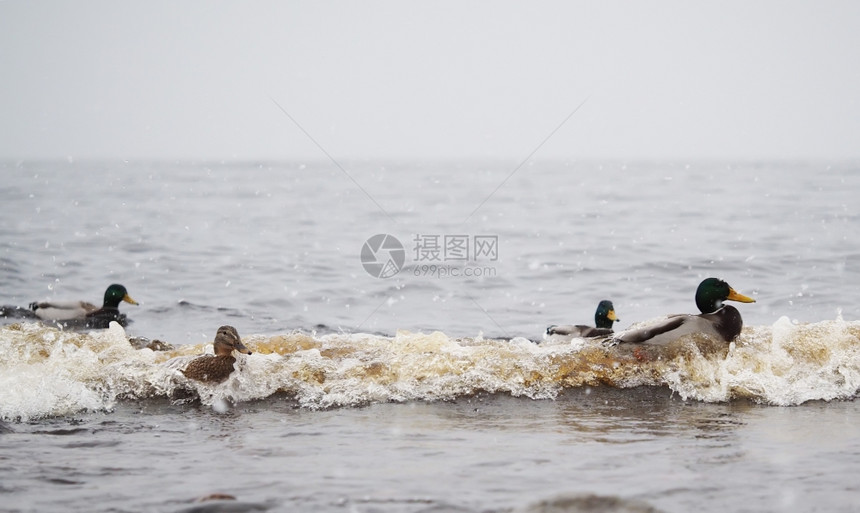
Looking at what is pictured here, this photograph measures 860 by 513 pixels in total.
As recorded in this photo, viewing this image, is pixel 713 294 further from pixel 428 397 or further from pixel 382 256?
pixel 382 256

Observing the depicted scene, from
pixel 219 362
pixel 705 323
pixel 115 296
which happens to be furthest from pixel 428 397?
pixel 115 296

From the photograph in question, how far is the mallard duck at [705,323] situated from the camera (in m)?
7.94

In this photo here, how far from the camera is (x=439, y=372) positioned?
739 cm

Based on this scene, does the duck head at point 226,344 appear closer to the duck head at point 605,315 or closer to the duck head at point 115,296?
the duck head at point 605,315

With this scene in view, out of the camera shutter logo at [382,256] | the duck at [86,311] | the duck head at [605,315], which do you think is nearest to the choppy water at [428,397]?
the duck at [86,311]

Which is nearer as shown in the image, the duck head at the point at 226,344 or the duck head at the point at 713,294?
the duck head at the point at 226,344

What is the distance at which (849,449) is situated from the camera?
5.44 metres

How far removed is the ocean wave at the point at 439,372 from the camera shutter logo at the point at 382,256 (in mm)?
9304

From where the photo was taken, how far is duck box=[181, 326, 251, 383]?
23.4 ft

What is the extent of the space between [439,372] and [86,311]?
24.1ft

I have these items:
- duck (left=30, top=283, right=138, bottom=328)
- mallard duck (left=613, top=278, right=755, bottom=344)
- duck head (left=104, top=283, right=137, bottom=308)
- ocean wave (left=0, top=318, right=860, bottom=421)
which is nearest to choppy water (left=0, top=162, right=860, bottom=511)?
ocean wave (left=0, top=318, right=860, bottom=421)

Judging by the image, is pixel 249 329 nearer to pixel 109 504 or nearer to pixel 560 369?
pixel 560 369

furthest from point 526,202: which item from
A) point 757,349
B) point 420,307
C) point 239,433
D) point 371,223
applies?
point 239,433

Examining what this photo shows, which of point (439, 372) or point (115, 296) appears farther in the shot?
point (115, 296)
